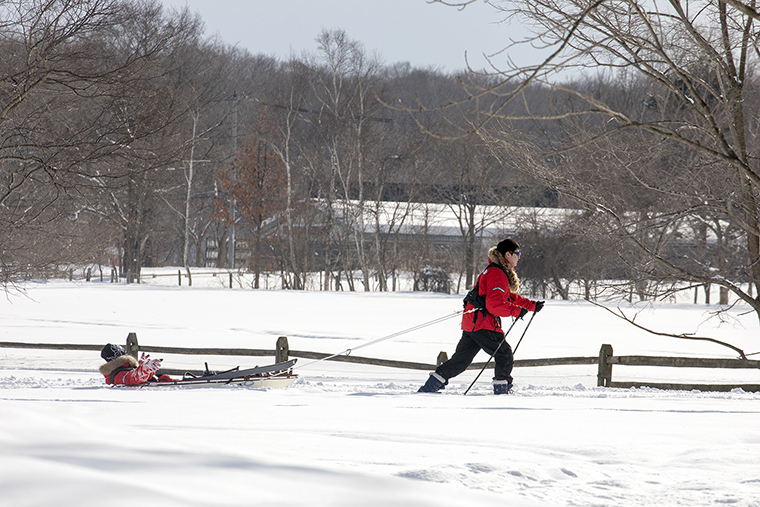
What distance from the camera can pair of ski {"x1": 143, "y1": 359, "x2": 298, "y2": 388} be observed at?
23.4 ft

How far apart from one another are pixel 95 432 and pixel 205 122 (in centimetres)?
3770

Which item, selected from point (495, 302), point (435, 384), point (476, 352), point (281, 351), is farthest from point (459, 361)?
point (281, 351)

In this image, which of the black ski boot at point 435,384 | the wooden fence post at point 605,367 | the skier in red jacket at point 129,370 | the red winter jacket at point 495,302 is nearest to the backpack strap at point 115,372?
the skier in red jacket at point 129,370

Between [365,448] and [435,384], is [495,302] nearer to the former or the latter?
[435,384]

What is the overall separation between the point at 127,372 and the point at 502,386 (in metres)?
4.04

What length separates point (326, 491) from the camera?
1.75 metres

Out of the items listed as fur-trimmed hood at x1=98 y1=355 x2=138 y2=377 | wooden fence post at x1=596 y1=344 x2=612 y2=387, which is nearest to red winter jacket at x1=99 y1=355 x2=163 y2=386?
fur-trimmed hood at x1=98 y1=355 x2=138 y2=377

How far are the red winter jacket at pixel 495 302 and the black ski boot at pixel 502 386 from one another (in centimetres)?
57

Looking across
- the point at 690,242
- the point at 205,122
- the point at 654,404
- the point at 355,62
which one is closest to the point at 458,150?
the point at 355,62

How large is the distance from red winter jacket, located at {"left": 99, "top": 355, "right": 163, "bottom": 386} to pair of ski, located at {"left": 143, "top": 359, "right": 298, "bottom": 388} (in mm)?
101

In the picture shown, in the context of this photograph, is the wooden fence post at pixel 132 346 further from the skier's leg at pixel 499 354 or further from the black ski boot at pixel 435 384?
the skier's leg at pixel 499 354

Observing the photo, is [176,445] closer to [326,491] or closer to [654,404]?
[326,491]

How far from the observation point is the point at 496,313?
255 inches

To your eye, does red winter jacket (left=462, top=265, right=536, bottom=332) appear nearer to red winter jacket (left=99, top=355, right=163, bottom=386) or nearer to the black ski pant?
the black ski pant
